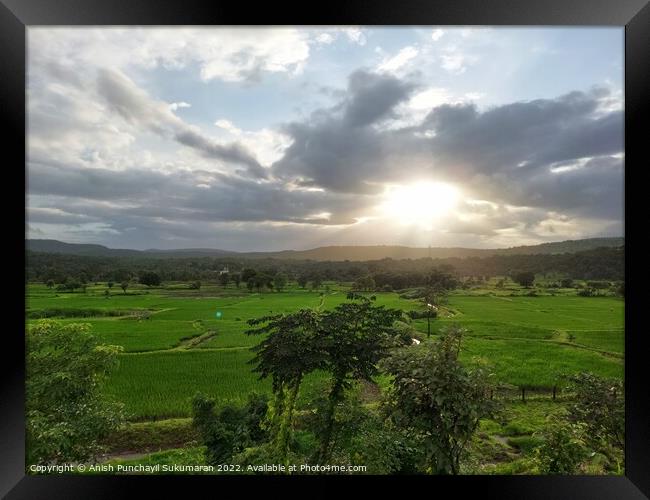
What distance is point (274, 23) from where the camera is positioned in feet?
5.08

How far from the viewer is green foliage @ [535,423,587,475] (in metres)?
1.76

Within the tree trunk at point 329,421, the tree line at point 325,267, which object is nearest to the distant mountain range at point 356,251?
the tree line at point 325,267

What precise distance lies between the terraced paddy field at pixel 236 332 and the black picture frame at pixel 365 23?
60cm

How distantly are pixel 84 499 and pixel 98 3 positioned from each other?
2.92 metres

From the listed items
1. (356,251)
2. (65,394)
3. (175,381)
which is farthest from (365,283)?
(65,394)

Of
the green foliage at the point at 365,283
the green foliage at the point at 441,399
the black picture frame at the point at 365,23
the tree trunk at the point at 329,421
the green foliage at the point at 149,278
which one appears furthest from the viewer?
the green foliage at the point at 149,278

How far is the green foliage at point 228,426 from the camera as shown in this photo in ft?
6.52

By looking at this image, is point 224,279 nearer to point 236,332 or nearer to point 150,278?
point 236,332

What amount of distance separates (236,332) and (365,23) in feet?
8.01

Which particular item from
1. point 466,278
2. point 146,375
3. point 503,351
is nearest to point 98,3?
point 146,375

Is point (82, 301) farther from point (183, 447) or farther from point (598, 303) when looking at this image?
point (598, 303)

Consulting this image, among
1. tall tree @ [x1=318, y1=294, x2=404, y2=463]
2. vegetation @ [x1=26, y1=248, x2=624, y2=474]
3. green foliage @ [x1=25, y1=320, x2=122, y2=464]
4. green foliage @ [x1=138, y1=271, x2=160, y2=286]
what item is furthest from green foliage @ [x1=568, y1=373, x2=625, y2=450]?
green foliage @ [x1=138, y1=271, x2=160, y2=286]

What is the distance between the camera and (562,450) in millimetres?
1780

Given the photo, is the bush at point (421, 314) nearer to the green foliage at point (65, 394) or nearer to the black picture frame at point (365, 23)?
the black picture frame at point (365, 23)
